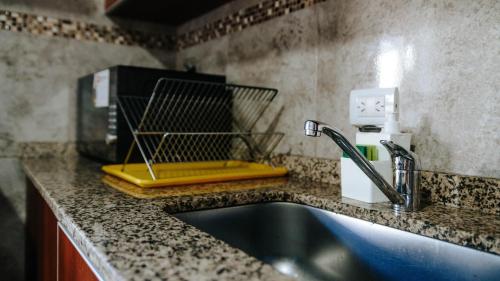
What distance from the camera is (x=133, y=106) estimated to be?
4.44ft

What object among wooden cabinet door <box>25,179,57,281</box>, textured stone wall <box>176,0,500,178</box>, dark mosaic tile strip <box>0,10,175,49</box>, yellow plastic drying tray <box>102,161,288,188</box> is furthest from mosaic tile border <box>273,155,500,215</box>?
dark mosaic tile strip <box>0,10,175,49</box>

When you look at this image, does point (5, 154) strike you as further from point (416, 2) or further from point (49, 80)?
point (416, 2)

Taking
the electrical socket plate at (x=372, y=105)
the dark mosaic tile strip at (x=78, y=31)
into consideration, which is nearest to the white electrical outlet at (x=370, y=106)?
the electrical socket plate at (x=372, y=105)

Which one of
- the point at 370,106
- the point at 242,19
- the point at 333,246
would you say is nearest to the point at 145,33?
the point at 242,19

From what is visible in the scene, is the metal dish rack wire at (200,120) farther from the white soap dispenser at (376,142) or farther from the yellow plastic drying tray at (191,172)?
the white soap dispenser at (376,142)

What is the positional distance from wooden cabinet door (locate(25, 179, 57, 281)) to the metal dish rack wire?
278 millimetres

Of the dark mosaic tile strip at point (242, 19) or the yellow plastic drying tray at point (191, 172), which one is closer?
the yellow plastic drying tray at point (191, 172)

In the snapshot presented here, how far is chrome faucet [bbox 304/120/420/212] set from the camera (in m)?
0.81

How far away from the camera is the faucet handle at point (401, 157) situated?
0.80 metres

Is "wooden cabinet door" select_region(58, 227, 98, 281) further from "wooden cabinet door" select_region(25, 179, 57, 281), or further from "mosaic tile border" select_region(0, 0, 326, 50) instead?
"mosaic tile border" select_region(0, 0, 326, 50)

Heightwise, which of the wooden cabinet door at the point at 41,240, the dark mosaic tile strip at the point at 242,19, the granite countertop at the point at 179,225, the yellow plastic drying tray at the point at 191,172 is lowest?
the wooden cabinet door at the point at 41,240

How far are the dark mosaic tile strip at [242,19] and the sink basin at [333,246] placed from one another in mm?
699

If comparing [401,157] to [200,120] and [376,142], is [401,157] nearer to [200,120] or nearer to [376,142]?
[376,142]

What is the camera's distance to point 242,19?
159 centimetres
